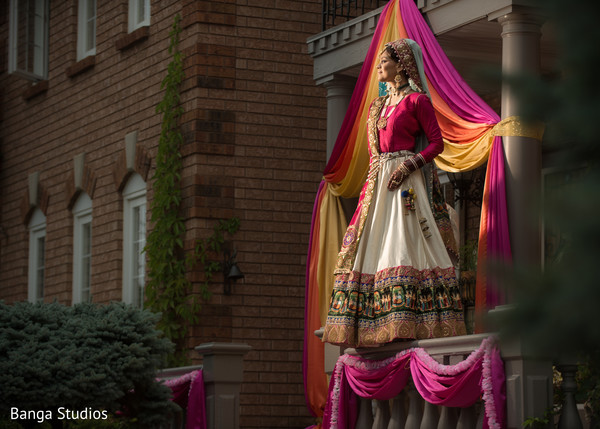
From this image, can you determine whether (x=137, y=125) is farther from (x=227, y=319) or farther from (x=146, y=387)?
(x=146, y=387)

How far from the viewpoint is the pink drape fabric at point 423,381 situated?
5.45 metres

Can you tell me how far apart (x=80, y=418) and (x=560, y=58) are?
585 cm

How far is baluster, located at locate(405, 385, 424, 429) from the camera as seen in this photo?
21.3 feet

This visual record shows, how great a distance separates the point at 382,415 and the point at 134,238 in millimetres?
7074

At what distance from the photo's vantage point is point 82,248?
1470cm

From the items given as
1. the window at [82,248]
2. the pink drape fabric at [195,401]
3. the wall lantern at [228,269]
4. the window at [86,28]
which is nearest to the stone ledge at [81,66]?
the window at [86,28]

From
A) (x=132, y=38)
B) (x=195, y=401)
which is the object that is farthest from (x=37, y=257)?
(x=195, y=401)

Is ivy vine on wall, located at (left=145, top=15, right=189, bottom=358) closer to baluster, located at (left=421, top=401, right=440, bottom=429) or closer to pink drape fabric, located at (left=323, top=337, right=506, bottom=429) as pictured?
pink drape fabric, located at (left=323, top=337, right=506, bottom=429)

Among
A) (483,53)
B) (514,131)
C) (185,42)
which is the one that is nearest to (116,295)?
(185,42)

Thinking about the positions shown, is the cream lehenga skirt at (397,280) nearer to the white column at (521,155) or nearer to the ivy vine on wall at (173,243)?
the white column at (521,155)

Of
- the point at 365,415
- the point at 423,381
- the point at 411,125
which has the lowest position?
the point at 365,415

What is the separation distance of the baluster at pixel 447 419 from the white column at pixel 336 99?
443 centimetres

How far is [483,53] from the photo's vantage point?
984 centimetres

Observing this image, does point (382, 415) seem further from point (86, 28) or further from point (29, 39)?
point (29, 39)
